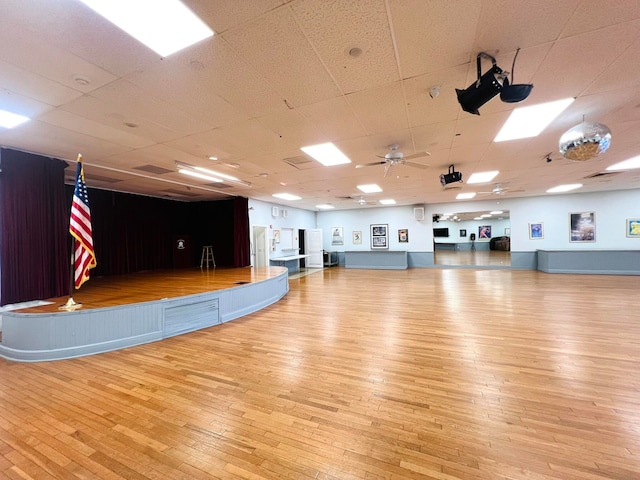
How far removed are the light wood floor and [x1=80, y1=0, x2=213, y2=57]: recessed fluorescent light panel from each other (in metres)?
3.18

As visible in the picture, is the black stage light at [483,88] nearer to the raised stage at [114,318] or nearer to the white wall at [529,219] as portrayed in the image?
the raised stage at [114,318]

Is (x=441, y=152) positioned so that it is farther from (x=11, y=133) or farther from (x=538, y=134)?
(x=11, y=133)

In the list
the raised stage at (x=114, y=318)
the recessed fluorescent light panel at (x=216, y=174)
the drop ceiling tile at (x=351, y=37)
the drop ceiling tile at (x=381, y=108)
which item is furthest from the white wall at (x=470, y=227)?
the drop ceiling tile at (x=351, y=37)

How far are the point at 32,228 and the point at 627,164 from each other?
1288 centimetres

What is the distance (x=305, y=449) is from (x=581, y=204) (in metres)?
14.3

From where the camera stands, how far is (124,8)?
1.79 m

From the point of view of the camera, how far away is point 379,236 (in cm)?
1389

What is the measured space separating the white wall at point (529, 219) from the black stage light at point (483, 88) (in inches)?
441

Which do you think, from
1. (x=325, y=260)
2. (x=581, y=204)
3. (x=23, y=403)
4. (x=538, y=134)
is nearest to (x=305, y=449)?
(x=23, y=403)

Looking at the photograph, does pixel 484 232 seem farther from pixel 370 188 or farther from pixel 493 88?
pixel 493 88

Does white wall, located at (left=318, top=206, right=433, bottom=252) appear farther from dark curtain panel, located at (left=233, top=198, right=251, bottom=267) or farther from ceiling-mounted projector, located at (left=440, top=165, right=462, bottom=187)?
ceiling-mounted projector, located at (left=440, top=165, right=462, bottom=187)

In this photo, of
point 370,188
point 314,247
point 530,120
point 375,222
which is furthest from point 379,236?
point 530,120

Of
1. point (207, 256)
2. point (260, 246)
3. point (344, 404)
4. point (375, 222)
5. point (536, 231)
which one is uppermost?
point (375, 222)

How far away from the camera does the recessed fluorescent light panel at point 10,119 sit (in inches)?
128
